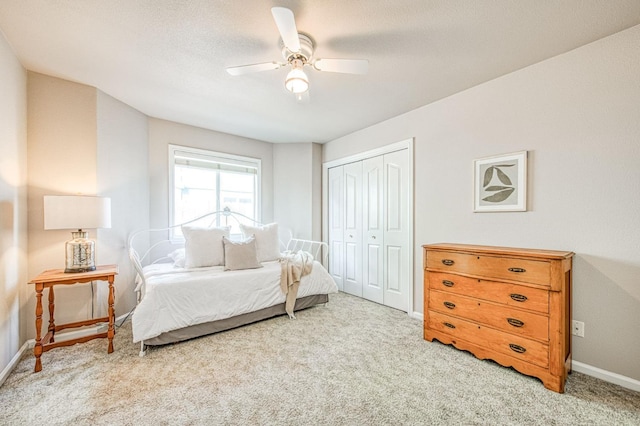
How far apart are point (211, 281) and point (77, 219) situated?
1.19 metres

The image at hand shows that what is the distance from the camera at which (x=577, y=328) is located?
2072mm

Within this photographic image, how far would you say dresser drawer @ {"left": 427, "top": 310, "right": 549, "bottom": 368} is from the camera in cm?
191

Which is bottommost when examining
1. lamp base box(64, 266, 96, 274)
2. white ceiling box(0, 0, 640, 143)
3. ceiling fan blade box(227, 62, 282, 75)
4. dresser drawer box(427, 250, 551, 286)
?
lamp base box(64, 266, 96, 274)

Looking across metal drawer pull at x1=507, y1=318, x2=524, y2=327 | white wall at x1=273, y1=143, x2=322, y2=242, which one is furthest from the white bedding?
metal drawer pull at x1=507, y1=318, x2=524, y2=327

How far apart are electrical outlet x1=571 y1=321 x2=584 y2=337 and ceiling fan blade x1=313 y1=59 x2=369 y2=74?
240 centimetres

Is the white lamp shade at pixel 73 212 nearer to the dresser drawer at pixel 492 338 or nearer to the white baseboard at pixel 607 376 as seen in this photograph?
the dresser drawer at pixel 492 338

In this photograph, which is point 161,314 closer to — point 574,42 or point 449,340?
point 449,340

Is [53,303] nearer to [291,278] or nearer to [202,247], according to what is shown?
[202,247]

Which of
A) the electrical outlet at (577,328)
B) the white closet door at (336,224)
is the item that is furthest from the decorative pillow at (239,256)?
the electrical outlet at (577,328)

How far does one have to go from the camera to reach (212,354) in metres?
2.34

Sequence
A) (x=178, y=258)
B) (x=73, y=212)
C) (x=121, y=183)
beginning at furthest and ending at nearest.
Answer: (x=178, y=258)
(x=121, y=183)
(x=73, y=212)

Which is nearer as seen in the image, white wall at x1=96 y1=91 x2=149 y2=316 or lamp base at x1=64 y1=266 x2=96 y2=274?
lamp base at x1=64 y1=266 x2=96 y2=274

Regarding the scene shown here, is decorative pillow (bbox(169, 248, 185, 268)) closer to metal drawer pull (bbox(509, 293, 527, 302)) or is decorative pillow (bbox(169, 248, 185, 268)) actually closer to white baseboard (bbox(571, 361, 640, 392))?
metal drawer pull (bbox(509, 293, 527, 302))

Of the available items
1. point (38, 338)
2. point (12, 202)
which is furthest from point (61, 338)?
point (12, 202)
